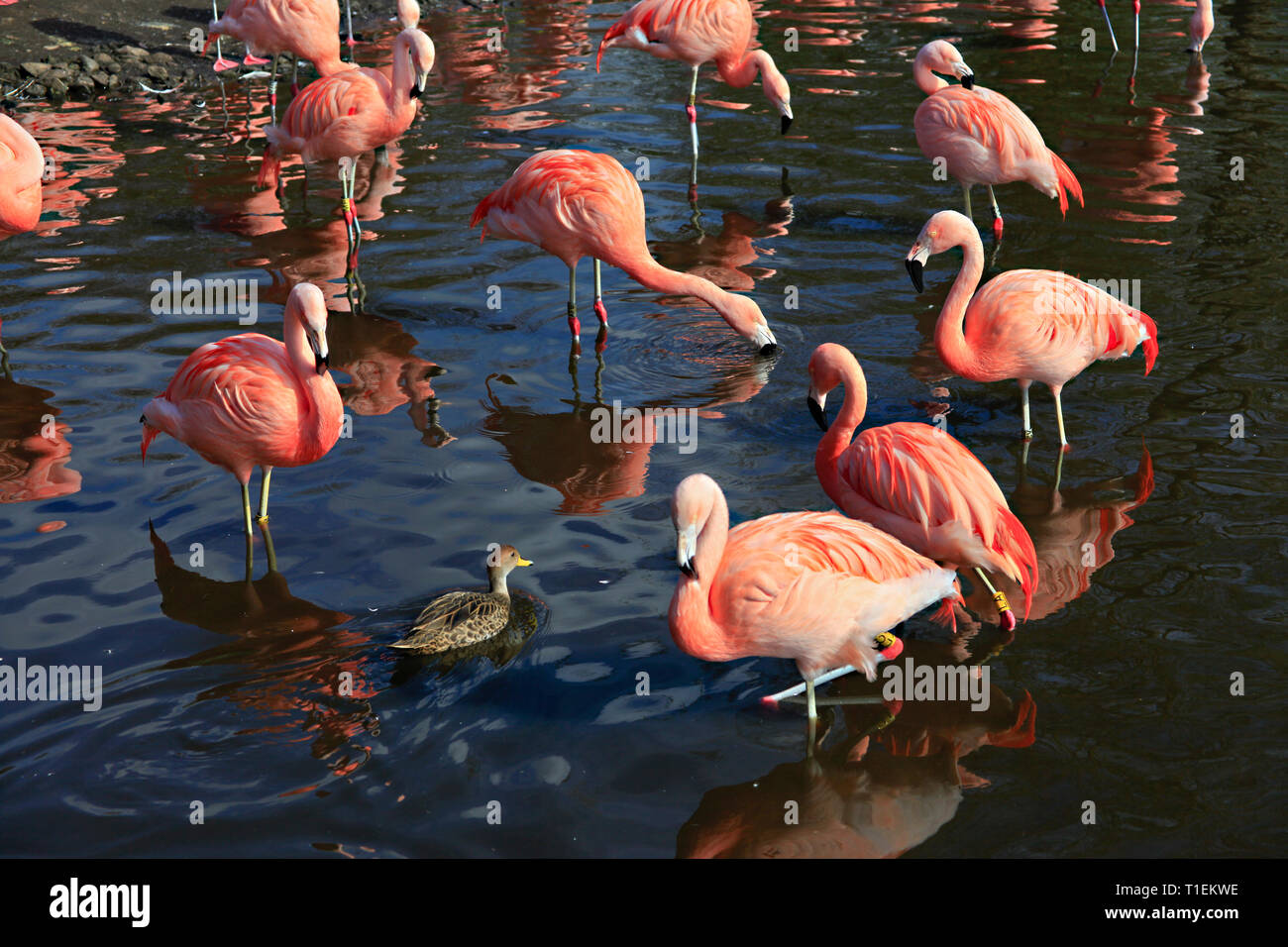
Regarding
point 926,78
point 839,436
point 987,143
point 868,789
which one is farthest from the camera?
point 926,78

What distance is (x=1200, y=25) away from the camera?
1346cm

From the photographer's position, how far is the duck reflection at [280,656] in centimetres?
454

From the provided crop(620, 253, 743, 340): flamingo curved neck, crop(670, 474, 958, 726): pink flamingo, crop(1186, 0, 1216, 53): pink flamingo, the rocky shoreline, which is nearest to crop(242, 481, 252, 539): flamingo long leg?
crop(670, 474, 958, 726): pink flamingo

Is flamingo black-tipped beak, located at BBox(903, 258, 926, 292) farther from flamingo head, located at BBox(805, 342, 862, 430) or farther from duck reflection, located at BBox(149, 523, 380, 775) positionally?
duck reflection, located at BBox(149, 523, 380, 775)

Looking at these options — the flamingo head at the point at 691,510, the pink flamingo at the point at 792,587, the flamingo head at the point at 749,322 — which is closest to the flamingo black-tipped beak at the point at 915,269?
the flamingo head at the point at 749,322

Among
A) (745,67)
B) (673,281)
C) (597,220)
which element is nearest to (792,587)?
(673,281)

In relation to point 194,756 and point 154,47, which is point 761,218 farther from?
point 154,47

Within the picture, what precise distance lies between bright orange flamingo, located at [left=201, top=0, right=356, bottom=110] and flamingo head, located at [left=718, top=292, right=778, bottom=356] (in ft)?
17.2

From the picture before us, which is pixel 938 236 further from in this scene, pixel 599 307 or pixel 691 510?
pixel 691 510

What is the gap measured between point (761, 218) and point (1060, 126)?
363cm

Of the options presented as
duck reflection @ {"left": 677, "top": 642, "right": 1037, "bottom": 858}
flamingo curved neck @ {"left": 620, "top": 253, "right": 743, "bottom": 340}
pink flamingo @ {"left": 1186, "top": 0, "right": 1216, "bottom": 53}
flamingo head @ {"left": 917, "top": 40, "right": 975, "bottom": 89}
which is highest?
pink flamingo @ {"left": 1186, "top": 0, "right": 1216, "bottom": 53}

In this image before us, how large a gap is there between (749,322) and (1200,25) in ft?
29.6

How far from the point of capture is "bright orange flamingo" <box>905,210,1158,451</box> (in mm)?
Result: 6125

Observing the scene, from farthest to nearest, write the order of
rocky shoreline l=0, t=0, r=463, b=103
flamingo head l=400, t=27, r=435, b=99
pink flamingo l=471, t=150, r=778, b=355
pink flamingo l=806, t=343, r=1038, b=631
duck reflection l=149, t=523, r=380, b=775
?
rocky shoreline l=0, t=0, r=463, b=103 → flamingo head l=400, t=27, r=435, b=99 → pink flamingo l=471, t=150, r=778, b=355 → pink flamingo l=806, t=343, r=1038, b=631 → duck reflection l=149, t=523, r=380, b=775
